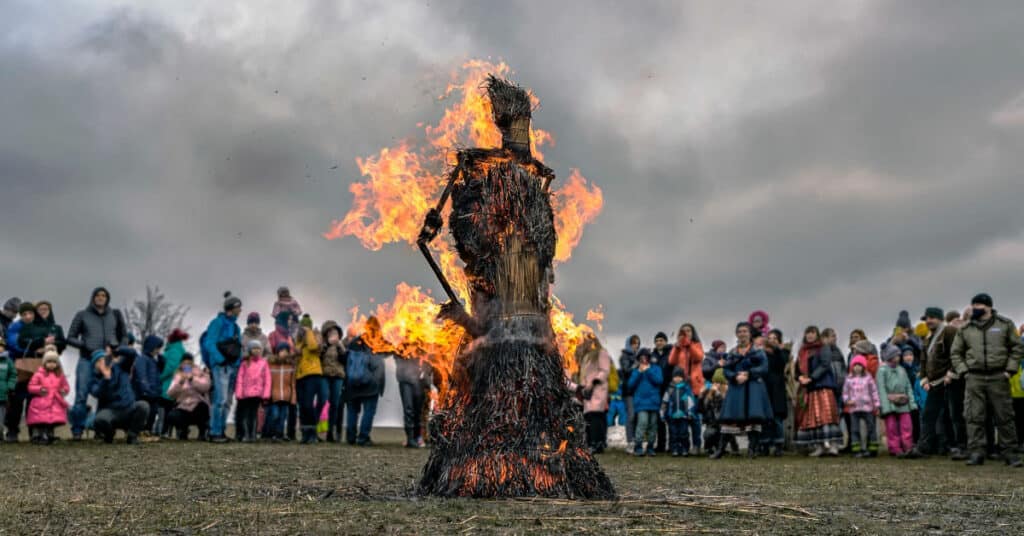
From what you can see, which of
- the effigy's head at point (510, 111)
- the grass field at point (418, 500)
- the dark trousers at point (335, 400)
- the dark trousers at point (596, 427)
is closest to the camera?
the grass field at point (418, 500)

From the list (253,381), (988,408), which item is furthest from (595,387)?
(988,408)

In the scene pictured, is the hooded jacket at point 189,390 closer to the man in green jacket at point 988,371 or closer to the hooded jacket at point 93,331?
the hooded jacket at point 93,331

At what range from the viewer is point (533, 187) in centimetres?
840

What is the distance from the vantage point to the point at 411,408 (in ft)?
59.1

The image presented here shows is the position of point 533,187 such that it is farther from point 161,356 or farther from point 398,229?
point 161,356

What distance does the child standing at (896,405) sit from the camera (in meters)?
17.5

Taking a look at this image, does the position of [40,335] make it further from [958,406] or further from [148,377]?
[958,406]

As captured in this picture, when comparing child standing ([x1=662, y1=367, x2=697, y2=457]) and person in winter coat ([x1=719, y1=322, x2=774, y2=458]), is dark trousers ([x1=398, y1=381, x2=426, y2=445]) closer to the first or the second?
child standing ([x1=662, y1=367, x2=697, y2=457])

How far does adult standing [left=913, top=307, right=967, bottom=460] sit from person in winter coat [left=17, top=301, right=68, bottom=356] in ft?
48.5

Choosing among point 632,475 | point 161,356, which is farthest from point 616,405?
point 632,475

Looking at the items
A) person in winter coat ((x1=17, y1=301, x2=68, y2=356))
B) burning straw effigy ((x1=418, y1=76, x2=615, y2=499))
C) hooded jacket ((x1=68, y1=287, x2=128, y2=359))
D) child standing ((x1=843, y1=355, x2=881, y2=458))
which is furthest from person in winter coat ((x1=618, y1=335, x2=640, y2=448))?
burning straw effigy ((x1=418, y1=76, x2=615, y2=499))

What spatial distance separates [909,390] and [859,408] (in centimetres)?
90

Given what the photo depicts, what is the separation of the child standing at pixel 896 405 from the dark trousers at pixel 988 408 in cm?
282

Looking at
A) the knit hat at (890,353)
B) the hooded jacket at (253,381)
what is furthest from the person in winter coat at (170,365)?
the knit hat at (890,353)
